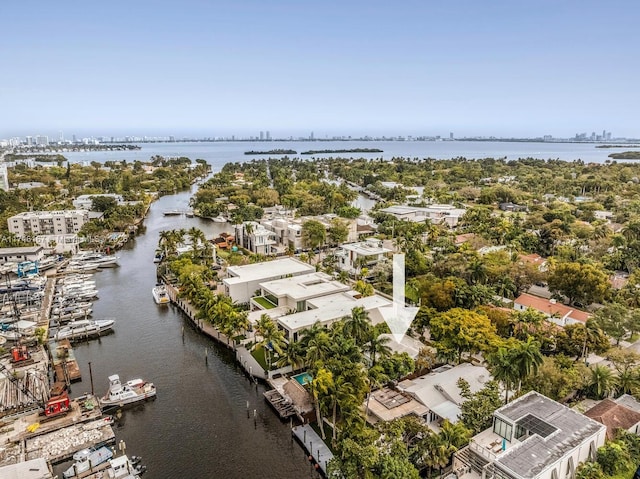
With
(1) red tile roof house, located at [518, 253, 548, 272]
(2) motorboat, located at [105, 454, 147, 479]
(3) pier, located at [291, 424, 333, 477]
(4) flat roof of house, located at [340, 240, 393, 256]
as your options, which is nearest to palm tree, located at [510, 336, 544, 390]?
(3) pier, located at [291, 424, 333, 477]

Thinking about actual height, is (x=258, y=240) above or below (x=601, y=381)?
above

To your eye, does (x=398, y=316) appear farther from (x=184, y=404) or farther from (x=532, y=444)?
(x=184, y=404)

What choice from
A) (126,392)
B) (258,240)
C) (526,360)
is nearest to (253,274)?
(258,240)

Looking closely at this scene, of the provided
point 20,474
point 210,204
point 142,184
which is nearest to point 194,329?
point 20,474

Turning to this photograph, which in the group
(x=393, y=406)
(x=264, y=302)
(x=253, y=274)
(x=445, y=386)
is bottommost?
(x=393, y=406)

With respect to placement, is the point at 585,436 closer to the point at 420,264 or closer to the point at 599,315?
the point at 599,315

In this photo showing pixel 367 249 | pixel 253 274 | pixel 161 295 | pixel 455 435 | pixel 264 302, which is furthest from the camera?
pixel 367 249
